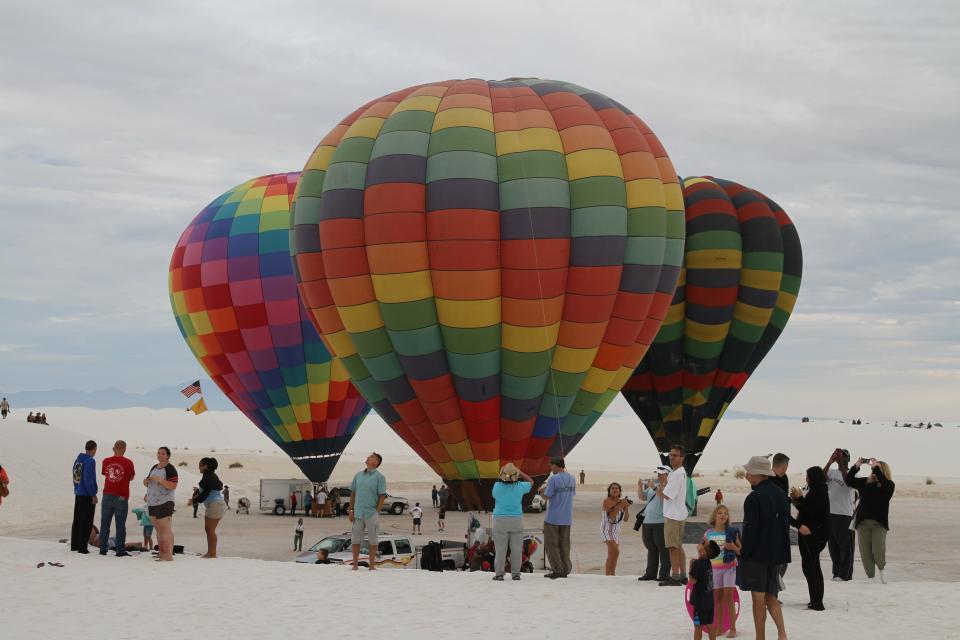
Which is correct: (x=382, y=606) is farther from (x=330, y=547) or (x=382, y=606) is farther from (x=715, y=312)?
(x=715, y=312)

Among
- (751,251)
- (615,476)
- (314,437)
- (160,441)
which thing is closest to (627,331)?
(751,251)

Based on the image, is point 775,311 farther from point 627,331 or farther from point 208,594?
point 208,594

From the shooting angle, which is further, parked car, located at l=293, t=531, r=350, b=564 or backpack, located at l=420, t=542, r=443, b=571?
parked car, located at l=293, t=531, r=350, b=564

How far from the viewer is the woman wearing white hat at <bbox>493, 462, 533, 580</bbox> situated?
12.7 meters

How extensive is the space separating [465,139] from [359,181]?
2438 millimetres

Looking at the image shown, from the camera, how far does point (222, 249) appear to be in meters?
33.6

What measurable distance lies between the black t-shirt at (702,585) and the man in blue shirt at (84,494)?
25.6 ft

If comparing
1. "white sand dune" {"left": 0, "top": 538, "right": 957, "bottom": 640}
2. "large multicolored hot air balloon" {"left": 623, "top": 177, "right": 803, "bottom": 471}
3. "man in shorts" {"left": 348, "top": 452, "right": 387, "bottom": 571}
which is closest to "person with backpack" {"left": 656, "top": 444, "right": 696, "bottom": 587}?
"white sand dune" {"left": 0, "top": 538, "right": 957, "bottom": 640}

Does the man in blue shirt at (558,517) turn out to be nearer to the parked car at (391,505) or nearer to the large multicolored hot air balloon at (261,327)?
the parked car at (391,505)

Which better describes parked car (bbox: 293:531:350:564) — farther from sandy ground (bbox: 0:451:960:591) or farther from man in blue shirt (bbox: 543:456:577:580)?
man in blue shirt (bbox: 543:456:577:580)

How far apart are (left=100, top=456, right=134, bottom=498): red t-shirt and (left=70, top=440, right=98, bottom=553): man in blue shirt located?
17 centimetres

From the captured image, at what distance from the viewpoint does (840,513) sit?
12.6 m

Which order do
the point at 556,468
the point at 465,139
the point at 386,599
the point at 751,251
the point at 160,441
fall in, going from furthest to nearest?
the point at 160,441
the point at 751,251
the point at 465,139
the point at 556,468
the point at 386,599

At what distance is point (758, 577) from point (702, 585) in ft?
1.53
